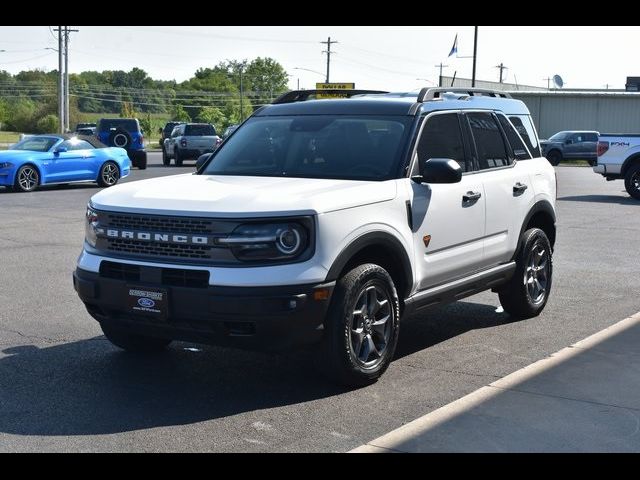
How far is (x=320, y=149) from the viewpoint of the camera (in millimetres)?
6816

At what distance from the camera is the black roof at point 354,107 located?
271 inches

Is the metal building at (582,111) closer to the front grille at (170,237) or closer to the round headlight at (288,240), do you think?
the front grille at (170,237)

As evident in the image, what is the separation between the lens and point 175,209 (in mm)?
5688

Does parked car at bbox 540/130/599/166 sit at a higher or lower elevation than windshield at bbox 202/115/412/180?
lower

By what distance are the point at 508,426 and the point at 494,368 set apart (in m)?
1.48

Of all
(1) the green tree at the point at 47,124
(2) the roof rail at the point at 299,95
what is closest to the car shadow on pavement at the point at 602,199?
(2) the roof rail at the point at 299,95

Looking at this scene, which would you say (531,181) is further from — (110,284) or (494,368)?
(110,284)

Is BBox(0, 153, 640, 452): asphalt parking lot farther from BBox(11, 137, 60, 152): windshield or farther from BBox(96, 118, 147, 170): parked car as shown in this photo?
BBox(96, 118, 147, 170): parked car

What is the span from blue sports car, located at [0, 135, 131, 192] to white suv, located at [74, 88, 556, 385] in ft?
50.0

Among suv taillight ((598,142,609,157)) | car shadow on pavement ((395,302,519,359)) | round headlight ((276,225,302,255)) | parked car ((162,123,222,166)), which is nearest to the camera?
round headlight ((276,225,302,255))

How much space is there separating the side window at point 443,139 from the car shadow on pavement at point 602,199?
1471 centimetres

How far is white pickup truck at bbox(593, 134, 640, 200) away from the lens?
71.7ft

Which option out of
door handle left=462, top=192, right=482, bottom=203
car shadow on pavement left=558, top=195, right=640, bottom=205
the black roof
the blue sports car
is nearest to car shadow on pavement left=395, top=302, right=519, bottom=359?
door handle left=462, top=192, right=482, bottom=203
